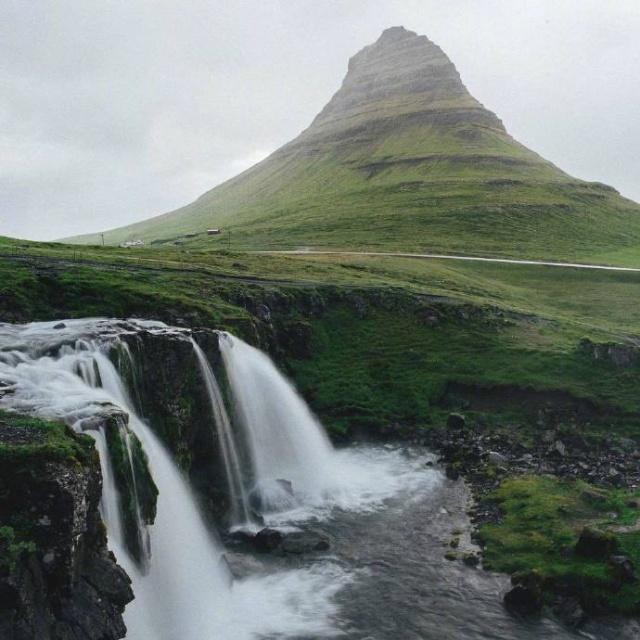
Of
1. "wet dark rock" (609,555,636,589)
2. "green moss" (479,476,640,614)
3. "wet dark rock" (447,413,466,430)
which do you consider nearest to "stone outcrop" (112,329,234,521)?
"green moss" (479,476,640,614)

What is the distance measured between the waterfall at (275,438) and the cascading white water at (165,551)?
633 cm

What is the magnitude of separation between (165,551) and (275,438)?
1421 centimetres

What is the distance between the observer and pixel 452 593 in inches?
982

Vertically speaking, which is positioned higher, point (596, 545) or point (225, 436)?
point (225, 436)

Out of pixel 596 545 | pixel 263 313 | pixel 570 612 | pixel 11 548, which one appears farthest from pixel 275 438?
pixel 11 548

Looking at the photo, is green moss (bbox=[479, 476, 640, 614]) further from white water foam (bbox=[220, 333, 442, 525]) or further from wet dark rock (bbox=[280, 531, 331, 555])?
wet dark rock (bbox=[280, 531, 331, 555])

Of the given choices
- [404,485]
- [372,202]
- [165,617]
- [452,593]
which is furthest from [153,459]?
[372,202]

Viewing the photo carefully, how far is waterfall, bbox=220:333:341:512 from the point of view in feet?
113

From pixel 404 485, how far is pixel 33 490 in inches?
930

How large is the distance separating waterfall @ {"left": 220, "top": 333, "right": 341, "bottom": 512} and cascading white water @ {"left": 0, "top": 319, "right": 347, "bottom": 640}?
6331 mm

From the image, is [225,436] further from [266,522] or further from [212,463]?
[266,522]

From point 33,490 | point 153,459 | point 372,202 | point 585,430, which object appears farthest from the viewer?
point 372,202

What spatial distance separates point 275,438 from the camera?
123 feet

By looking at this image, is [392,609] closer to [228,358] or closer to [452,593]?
[452,593]
